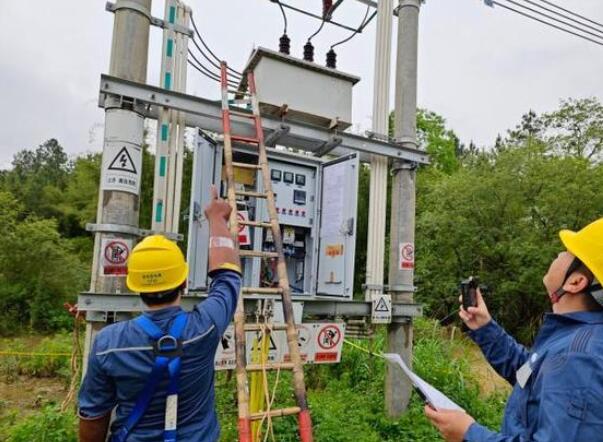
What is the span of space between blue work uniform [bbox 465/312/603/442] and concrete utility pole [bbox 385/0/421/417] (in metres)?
3.55

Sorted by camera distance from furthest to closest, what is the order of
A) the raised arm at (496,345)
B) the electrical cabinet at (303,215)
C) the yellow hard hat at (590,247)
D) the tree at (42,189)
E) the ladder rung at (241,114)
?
the tree at (42,189)
the electrical cabinet at (303,215)
the ladder rung at (241,114)
the raised arm at (496,345)
the yellow hard hat at (590,247)

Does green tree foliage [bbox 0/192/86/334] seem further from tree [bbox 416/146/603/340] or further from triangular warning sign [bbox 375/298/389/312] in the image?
triangular warning sign [bbox 375/298/389/312]

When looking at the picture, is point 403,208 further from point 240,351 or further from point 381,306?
point 240,351

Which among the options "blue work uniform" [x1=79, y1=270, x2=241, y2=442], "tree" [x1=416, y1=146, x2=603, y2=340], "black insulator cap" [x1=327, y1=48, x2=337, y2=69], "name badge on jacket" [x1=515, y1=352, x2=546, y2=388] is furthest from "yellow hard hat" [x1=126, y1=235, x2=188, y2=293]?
"tree" [x1=416, y1=146, x2=603, y2=340]

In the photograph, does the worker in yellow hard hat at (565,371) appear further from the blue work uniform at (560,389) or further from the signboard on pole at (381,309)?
the signboard on pole at (381,309)

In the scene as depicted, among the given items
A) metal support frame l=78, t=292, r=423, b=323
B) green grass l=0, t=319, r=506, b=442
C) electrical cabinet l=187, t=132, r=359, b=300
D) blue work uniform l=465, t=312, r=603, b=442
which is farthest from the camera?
A: electrical cabinet l=187, t=132, r=359, b=300

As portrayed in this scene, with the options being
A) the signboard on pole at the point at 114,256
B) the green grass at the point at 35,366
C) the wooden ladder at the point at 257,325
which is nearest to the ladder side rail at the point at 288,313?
the wooden ladder at the point at 257,325

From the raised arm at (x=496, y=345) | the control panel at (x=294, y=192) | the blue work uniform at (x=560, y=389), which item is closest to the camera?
the blue work uniform at (x=560, y=389)

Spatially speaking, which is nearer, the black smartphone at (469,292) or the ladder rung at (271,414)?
the black smartphone at (469,292)

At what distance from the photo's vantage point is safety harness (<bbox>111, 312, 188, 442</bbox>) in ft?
6.29

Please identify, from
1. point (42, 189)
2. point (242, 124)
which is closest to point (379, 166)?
point (242, 124)

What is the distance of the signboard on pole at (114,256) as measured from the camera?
372 cm

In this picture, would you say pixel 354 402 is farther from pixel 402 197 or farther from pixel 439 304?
pixel 439 304

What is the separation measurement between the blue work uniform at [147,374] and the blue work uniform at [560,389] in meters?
1.15
